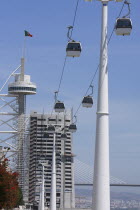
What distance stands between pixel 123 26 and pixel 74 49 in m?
2.32

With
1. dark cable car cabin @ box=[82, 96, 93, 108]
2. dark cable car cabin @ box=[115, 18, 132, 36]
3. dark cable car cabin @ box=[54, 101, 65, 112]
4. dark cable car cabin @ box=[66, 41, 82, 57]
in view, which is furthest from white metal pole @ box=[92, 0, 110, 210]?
dark cable car cabin @ box=[54, 101, 65, 112]

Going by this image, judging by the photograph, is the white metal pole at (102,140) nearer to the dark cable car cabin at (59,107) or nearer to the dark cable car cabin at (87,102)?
the dark cable car cabin at (87,102)

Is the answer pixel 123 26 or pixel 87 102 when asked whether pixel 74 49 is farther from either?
pixel 87 102

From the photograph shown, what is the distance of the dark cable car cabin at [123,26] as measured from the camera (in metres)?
21.0

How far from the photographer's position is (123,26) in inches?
829

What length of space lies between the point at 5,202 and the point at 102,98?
58313 mm

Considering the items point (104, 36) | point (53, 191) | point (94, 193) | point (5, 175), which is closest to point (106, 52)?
point (104, 36)

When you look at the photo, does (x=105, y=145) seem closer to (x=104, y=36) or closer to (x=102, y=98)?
(x=102, y=98)

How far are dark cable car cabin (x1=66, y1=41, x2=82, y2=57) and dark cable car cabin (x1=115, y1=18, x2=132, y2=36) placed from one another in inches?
80.8

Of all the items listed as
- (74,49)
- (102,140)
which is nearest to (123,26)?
(74,49)

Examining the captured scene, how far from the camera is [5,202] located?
258 feet

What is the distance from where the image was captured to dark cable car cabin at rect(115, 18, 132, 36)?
2098 centimetres

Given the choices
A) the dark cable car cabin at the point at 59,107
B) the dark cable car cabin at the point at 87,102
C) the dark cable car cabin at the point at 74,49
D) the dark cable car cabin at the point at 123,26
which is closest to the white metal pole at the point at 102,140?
the dark cable car cabin at the point at 123,26

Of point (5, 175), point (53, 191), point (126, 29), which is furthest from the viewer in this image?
point (5, 175)
